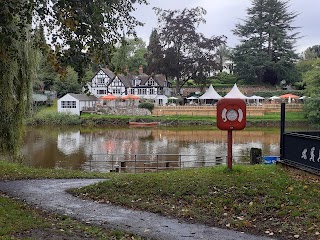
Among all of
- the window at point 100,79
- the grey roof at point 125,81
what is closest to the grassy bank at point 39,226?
the grey roof at point 125,81

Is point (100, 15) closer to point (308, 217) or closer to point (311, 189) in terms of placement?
point (308, 217)

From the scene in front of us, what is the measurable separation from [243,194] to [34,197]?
17.2 feet

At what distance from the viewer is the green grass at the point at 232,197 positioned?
809 centimetres

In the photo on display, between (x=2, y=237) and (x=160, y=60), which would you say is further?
(x=160, y=60)

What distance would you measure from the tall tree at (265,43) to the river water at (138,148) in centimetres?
2571

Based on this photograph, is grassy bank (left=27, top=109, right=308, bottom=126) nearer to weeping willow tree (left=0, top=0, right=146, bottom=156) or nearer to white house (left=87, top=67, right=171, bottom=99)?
white house (left=87, top=67, right=171, bottom=99)

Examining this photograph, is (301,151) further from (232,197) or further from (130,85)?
(130,85)

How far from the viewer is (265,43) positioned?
75.8 meters

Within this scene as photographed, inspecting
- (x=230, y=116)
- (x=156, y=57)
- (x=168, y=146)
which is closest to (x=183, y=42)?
(x=156, y=57)

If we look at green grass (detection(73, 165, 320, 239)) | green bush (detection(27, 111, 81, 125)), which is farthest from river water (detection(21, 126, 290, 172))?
green grass (detection(73, 165, 320, 239))

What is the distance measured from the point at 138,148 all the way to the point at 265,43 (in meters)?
48.6

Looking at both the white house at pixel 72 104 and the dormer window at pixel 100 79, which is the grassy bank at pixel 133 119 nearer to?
the white house at pixel 72 104

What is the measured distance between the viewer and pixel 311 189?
9.59 meters

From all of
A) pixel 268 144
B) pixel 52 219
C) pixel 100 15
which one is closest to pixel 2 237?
pixel 52 219
